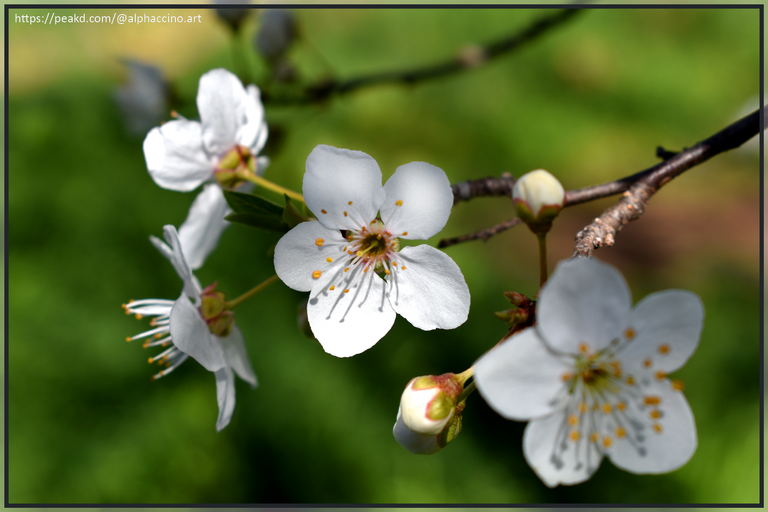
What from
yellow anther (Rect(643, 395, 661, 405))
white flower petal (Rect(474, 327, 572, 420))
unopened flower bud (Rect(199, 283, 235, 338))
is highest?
unopened flower bud (Rect(199, 283, 235, 338))

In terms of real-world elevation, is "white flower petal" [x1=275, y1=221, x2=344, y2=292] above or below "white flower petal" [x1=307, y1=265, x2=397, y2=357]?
above

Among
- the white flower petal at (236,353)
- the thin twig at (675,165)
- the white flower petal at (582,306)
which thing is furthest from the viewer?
the white flower petal at (236,353)

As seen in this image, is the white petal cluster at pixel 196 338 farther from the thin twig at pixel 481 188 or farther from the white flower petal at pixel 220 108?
the thin twig at pixel 481 188

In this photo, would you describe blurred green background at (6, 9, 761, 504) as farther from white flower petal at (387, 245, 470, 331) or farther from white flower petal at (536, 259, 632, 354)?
white flower petal at (536, 259, 632, 354)

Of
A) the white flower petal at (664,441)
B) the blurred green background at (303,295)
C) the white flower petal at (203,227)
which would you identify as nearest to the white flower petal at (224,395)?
the white flower petal at (203,227)

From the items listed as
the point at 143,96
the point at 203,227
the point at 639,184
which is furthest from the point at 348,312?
the point at 143,96

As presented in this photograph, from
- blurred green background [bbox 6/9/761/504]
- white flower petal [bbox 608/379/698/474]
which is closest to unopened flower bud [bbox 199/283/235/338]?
white flower petal [bbox 608/379/698/474]

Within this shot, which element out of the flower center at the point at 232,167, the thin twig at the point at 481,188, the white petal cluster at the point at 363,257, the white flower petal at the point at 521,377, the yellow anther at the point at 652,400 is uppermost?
the flower center at the point at 232,167
